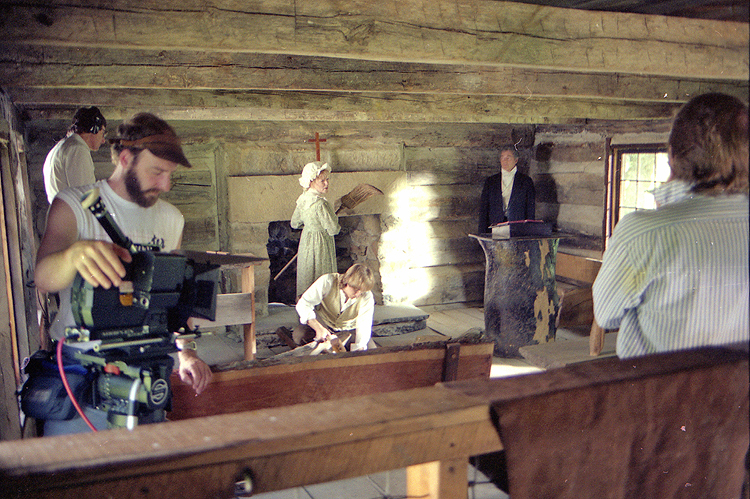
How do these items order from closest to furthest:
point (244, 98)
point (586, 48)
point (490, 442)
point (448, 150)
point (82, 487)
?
point (82, 487) < point (490, 442) < point (586, 48) < point (244, 98) < point (448, 150)

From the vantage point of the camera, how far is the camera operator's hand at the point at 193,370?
2.78 ft

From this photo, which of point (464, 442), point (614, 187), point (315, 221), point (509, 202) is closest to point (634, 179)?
point (614, 187)

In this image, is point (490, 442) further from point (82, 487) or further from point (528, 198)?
point (528, 198)

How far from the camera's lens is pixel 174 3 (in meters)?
1.03

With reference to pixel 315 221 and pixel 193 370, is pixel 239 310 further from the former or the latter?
pixel 315 221

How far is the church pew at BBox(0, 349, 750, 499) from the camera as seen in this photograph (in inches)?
16.1

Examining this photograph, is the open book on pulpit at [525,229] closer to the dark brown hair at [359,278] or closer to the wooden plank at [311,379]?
the dark brown hair at [359,278]

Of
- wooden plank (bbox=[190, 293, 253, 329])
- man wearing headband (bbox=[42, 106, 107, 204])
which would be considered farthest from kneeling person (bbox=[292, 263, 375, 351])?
man wearing headband (bbox=[42, 106, 107, 204])

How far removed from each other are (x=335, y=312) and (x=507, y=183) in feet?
4.53

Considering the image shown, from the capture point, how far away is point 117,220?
2.27 ft

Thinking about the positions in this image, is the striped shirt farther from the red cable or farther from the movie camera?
the red cable

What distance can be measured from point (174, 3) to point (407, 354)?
840 mm

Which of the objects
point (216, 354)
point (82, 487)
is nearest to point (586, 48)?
point (216, 354)

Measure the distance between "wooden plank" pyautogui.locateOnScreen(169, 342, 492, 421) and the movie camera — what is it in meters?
0.20
